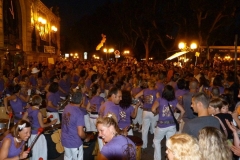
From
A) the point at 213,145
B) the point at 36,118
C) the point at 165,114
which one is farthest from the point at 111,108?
the point at 213,145

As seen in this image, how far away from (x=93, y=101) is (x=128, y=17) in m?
33.2

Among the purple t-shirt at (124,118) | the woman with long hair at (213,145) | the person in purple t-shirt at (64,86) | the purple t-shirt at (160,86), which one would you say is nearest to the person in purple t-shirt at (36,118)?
the purple t-shirt at (124,118)

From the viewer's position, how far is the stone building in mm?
21339

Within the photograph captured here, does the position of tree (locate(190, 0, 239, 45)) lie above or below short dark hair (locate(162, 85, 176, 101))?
above

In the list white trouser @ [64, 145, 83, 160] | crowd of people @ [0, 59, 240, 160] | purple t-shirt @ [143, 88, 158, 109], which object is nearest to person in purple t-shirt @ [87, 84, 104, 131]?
crowd of people @ [0, 59, 240, 160]

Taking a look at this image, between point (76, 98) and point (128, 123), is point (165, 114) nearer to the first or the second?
point (128, 123)

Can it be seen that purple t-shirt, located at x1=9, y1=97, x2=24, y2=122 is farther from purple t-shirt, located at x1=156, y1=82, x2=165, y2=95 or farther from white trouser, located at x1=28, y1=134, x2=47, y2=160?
purple t-shirt, located at x1=156, y1=82, x2=165, y2=95

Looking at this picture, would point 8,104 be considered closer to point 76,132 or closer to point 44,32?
point 76,132

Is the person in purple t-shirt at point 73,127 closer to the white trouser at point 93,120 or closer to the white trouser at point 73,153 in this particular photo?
the white trouser at point 73,153

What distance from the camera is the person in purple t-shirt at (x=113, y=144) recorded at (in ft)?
12.0

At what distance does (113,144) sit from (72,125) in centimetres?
203

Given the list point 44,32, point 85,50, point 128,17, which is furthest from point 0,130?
point 85,50

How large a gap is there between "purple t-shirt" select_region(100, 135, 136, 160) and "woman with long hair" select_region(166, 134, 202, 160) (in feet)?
2.86

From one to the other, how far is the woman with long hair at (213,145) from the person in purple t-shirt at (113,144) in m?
0.92
